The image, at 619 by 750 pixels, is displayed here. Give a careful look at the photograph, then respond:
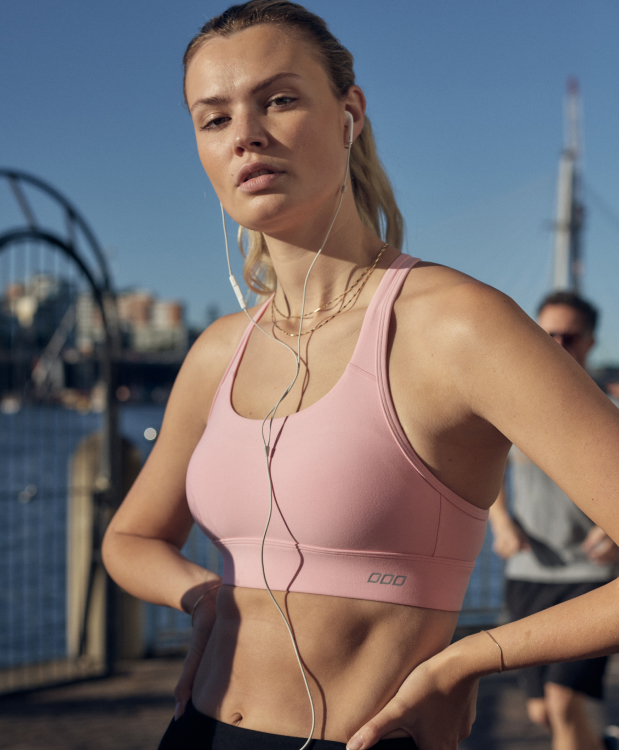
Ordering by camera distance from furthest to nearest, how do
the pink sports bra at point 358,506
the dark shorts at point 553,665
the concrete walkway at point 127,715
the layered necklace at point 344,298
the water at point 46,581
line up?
the water at point 46,581 → the concrete walkway at point 127,715 → the dark shorts at point 553,665 → the layered necklace at point 344,298 → the pink sports bra at point 358,506

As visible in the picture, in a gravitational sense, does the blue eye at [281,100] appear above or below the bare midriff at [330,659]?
above

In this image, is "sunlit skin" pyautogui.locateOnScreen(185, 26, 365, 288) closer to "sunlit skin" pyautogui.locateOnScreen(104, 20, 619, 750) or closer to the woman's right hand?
"sunlit skin" pyautogui.locateOnScreen(104, 20, 619, 750)

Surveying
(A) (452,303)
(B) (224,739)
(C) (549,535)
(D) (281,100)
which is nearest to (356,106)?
(D) (281,100)

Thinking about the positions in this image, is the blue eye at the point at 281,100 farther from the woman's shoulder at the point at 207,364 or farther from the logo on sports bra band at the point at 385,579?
the logo on sports bra band at the point at 385,579

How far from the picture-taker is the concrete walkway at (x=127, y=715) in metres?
3.57

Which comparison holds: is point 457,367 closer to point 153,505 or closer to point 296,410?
point 296,410

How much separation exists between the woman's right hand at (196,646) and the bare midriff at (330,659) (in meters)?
0.12

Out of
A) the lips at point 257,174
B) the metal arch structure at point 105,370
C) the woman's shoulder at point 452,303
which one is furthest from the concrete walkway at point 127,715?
the lips at point 257,174

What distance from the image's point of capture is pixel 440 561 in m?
1.07

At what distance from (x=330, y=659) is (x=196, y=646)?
0.29m

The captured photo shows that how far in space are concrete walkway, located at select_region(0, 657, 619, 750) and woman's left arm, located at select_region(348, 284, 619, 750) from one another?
9.22 feet

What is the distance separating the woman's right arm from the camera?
1.40 m

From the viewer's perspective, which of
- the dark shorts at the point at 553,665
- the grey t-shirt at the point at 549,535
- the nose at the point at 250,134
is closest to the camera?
the nose at the point at 250,134

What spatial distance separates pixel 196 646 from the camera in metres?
1.26
